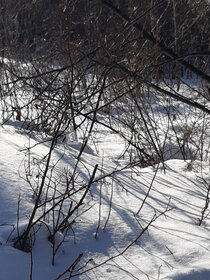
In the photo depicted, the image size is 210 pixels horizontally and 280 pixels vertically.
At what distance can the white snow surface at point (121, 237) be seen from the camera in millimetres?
1700

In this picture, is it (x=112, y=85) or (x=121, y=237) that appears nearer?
(x=121, y=237)

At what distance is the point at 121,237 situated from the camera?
2.03 m

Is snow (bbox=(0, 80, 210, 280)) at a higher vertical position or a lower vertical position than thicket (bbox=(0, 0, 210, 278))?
lower

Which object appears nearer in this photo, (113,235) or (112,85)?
(113,235)

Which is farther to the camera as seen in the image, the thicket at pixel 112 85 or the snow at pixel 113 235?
the thicket at pixel 112 85

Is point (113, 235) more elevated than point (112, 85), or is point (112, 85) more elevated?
point (112, 85)

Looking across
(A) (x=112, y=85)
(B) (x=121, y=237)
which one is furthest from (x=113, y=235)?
(A) (x=112, y=85)

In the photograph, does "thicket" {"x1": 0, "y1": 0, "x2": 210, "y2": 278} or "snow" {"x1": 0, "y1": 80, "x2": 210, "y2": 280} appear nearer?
"snow" {"x1": 0, "y1": 80, "x2": 210, "y2": 280}

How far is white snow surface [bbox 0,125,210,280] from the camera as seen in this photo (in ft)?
5.58

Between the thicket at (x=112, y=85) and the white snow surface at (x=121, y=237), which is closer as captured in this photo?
the white snow surface at (x=121, y=237)

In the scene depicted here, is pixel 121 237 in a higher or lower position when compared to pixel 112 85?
lower

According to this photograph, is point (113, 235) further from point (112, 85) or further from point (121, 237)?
point (112, 85)

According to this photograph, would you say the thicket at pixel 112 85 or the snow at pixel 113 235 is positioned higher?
the thicket at pixel 112 85

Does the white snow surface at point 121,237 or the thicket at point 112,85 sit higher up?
the thicket at point 112,85
